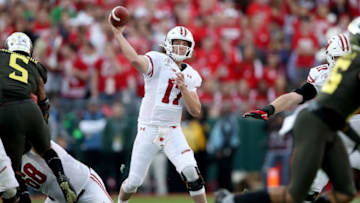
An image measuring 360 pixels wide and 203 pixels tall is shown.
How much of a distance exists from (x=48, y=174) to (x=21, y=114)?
64 centimetres

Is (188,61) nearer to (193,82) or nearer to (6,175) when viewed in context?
(193,82)

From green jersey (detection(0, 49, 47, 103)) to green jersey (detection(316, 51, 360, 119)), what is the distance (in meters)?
3.00

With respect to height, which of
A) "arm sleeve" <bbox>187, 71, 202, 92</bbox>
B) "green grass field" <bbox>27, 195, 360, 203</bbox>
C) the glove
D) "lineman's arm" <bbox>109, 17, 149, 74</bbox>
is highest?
"lineman's arm" <bbox>109, 17, 149, 74</bbox>

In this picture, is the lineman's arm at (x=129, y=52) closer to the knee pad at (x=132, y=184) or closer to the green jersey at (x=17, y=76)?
the green jersey at (x=17, y=76)

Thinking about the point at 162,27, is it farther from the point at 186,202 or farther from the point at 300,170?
the point at 300,170

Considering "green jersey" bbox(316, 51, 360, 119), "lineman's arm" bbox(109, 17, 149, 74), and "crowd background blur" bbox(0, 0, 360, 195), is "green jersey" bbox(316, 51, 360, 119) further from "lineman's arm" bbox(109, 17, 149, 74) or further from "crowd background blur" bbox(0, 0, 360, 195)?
"crowd background blur" bbox(0, 0, 360, 195)

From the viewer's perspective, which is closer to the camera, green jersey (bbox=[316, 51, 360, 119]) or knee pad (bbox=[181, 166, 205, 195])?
green jersey (bbox=[316, 51, 360, 119])

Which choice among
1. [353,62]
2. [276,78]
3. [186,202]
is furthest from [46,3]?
[353,62]

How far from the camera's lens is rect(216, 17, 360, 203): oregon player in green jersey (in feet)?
18.1

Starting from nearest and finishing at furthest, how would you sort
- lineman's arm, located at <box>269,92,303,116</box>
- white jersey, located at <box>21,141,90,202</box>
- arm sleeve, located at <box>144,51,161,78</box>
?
white jersey, located at <box>21,141,90,202</box>
lineman's arm, located at <box>269,92,303,116</box>
arm sleeve, located at <box>144,51,161,78</box>

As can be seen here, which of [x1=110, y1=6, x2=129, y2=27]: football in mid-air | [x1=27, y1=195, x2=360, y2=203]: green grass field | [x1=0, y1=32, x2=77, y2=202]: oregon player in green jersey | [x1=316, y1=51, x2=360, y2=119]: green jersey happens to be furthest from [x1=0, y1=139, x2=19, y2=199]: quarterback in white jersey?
[x1=27, y1=195, x2=360, y2=203]: green grass field

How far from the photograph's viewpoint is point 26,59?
284 inches

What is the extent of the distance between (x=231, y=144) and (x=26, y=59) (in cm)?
573

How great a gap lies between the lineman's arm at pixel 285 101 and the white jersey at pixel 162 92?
0.92 metres
